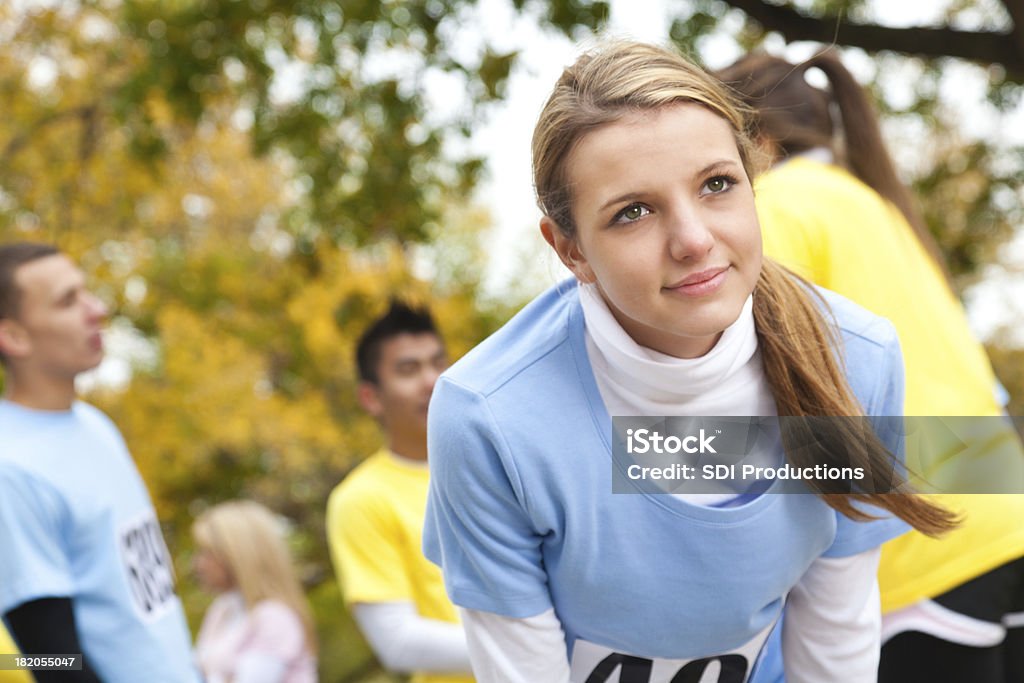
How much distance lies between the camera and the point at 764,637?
194cm

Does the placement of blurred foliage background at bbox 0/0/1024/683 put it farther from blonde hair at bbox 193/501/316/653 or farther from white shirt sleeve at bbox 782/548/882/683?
white shirt sleeve at bbox 782/548/882/683

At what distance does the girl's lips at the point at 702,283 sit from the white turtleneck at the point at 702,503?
14 cm

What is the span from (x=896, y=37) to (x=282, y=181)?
13.8 feet

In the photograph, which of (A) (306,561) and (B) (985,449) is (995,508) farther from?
(A) (306,561)

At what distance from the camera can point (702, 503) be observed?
1.79 m

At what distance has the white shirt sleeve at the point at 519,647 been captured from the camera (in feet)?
5.84

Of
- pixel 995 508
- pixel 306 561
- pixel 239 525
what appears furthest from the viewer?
pixel 306 561

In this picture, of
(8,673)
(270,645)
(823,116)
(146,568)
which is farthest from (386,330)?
(270,645)

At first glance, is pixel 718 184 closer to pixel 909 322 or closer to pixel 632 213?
pixel 632 213

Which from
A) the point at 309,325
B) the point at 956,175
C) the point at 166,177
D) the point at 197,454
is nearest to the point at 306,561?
the point at 197,454

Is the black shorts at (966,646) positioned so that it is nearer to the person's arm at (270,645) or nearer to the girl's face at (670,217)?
the girl's face at (670,217)

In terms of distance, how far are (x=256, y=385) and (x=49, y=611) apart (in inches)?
142

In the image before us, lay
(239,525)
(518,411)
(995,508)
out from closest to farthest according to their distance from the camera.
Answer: (518,411) < (995,508) < (239,525)

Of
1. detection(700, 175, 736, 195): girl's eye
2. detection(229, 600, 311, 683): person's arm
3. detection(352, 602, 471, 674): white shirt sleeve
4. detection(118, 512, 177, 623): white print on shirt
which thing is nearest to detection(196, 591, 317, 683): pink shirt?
detection(229, 600, 311, 683): person's arm
